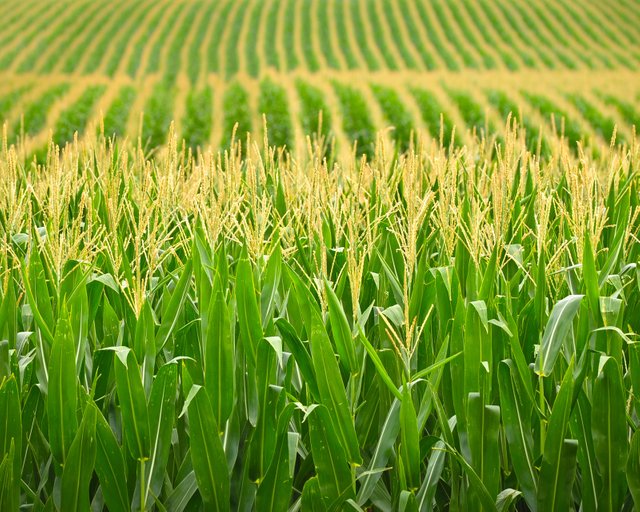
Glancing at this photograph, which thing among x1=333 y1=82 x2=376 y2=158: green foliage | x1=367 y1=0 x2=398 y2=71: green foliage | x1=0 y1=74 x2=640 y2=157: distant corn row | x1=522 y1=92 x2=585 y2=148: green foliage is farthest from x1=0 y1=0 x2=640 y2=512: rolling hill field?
x1=367 y1=0 x2=398 y2=71: green foliage

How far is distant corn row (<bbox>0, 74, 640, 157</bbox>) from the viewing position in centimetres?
1462

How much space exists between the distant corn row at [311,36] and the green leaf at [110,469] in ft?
80.6

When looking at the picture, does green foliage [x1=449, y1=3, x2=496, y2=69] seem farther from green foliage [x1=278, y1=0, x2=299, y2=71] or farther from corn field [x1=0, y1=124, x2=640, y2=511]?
corn field [x1=0, y1=124, x2=640, y2=511]

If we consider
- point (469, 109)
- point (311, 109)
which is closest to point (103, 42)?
point (311, 109)

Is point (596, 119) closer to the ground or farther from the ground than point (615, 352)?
closer to the ground

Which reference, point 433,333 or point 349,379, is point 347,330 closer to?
point 349,379

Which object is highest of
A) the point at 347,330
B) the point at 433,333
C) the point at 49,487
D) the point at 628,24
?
the point at 347,330

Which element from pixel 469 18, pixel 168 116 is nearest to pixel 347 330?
pixel 168 116

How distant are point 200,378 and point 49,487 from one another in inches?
21.4

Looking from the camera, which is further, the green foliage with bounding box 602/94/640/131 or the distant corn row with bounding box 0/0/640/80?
the distant corn row with bounding box 0/0/640/80

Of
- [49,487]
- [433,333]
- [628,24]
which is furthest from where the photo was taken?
[628,24]

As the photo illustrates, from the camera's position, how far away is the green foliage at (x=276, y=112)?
14.4 m

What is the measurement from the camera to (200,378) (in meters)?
2.44

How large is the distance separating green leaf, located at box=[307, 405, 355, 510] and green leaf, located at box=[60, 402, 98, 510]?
0.56 metres
